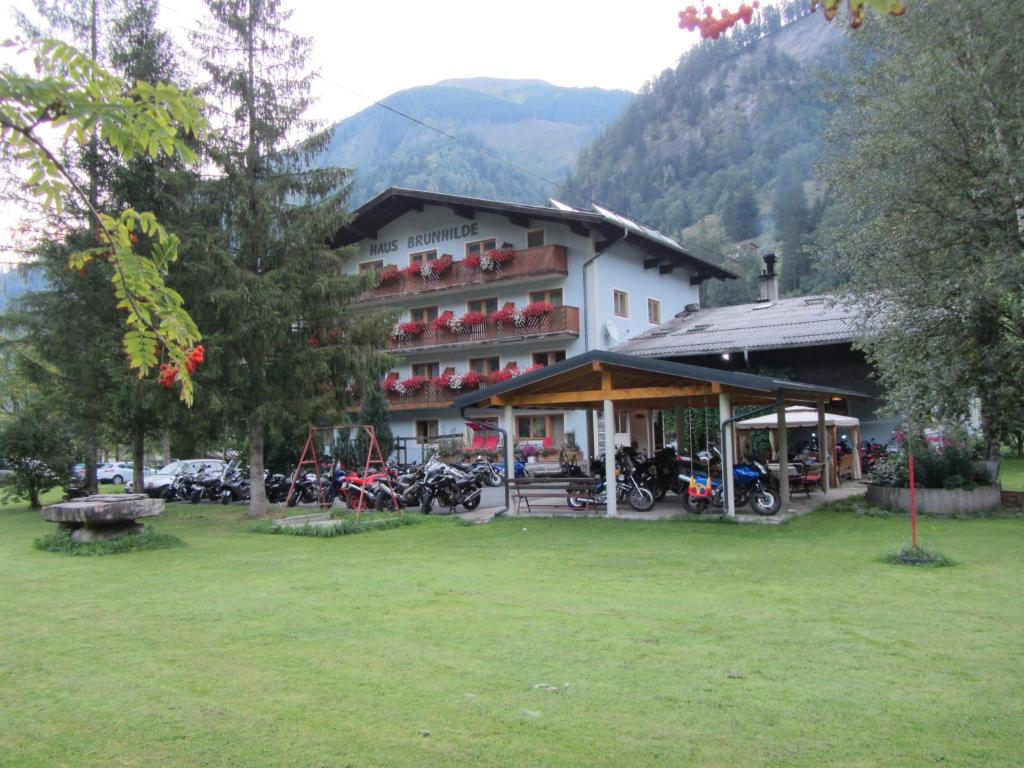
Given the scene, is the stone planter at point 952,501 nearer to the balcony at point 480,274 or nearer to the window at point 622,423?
the window at point 622,423

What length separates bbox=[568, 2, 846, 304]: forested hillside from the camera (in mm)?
76125

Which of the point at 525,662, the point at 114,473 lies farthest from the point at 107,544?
the point at 114,473

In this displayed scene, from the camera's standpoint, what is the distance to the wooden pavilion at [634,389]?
13.1 m

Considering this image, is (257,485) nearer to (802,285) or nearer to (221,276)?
(221,276)

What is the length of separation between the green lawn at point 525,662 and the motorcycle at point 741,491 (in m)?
3.92

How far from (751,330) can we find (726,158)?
283 ft

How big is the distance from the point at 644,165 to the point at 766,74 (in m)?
38.5

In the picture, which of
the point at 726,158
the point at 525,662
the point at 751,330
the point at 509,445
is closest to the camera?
the point at 525,662

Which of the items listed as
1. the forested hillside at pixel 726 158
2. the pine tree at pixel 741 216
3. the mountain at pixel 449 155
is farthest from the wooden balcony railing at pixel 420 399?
the pine tree at pixel 741 216

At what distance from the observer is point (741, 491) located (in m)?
14.0

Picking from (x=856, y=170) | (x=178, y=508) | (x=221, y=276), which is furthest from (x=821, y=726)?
(x=178, y=508)

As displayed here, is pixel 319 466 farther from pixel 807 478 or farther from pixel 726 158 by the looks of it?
pixel 726 158

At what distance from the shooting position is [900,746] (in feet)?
12.0

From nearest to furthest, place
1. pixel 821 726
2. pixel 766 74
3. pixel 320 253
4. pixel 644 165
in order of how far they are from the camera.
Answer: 1. pixel 821 726
2. pixel 320 253
3. pixel 644 165
4. pixel 766 74
